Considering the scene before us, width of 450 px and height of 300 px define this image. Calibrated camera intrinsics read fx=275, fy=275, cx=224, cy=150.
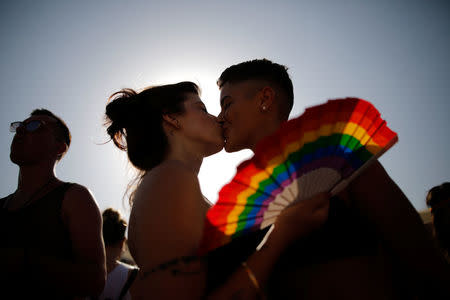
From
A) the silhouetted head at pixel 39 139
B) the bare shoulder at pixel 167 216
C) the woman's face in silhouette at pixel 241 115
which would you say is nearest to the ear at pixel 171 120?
the woman's face in silhouette at pixel 241 115

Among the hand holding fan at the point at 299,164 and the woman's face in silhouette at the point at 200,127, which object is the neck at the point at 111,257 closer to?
the woman's face in silhouette at the point at 200,127

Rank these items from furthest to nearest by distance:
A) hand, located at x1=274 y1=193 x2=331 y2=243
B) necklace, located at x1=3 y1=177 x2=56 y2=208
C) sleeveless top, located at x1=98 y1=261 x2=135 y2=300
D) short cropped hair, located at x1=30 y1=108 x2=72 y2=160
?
sleeveless top, located at x1=98 y1=261 x2=135 y2=300
short cropped hair, located at x1=30 y1=108 x2=72 y2=160
necklace, located at x1=3 y1=177 x2=56 y2=208
hand, located at x1=274 y1=193 x2=331 y2=243

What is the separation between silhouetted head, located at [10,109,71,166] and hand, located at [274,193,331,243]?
10.5ft

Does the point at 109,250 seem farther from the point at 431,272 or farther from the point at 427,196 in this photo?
the point at 427,196

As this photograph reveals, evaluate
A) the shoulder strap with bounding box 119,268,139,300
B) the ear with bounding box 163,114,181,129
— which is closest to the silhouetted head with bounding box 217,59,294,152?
the ear with bounding box 163,114,181,129

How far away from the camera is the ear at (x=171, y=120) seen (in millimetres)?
2478

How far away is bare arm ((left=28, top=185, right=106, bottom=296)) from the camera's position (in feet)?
8.05

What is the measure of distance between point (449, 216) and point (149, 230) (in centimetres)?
430

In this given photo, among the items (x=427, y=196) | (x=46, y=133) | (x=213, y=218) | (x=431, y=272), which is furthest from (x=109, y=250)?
(x=427, y=196)

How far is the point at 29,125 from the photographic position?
3539 millimetres

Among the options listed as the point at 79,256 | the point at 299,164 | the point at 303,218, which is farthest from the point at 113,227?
the point at 299,164

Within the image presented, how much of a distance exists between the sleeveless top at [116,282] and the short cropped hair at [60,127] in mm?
2358

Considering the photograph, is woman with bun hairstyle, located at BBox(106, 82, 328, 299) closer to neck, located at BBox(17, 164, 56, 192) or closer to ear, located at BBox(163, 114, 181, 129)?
→ ear, located at BBox(163, 114, 181, 129)

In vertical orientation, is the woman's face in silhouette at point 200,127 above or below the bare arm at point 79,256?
above
